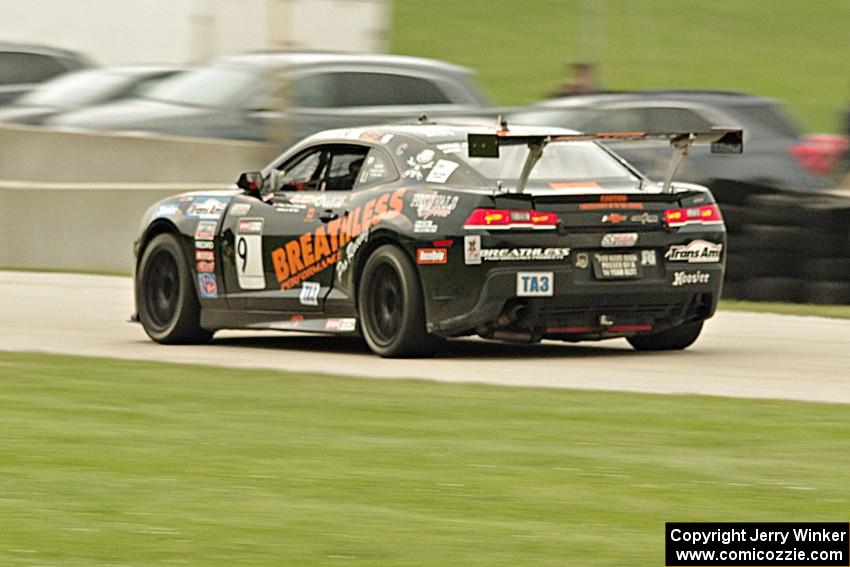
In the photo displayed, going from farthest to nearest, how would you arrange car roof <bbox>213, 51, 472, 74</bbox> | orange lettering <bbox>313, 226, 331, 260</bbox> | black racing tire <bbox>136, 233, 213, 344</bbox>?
car roof <bbox>213, 51, 472, 74</bbox>, black racing tire <bbox>136, 233, 213, 344</bbox>, orange lettering <bbox>313, 226, 331, 260</bbox>

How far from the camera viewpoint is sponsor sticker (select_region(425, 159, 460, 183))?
12422 mm

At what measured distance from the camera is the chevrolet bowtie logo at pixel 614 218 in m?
12.2

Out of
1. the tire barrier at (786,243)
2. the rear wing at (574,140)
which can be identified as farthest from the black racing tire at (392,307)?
the tire barrier at (786,243)

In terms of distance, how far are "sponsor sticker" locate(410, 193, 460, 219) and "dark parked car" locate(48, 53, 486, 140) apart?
10920 millimetres

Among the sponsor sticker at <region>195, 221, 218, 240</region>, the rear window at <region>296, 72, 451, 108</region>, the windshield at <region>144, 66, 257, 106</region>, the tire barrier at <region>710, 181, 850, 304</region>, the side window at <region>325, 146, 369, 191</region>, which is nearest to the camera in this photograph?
the side window at <region>325, 146, 369, 191</region>

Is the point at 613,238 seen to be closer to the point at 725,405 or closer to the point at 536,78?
the point at 725,405

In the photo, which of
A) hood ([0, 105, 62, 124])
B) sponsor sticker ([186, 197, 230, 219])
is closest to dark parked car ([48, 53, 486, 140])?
hood ([0, 105, 62, 124])

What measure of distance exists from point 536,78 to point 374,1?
25355 mm

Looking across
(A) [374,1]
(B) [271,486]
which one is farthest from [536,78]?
(B) [271,486]

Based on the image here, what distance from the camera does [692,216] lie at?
12.6 metres

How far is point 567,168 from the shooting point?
12.7 m

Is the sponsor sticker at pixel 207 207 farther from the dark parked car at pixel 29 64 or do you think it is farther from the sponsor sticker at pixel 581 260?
the dark parked car at pixel 29 64

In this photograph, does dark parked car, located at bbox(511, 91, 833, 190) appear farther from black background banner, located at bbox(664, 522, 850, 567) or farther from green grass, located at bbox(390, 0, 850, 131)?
green grass, located at bbox(390, 0, 850, 131)

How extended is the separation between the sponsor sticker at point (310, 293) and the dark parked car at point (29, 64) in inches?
655
